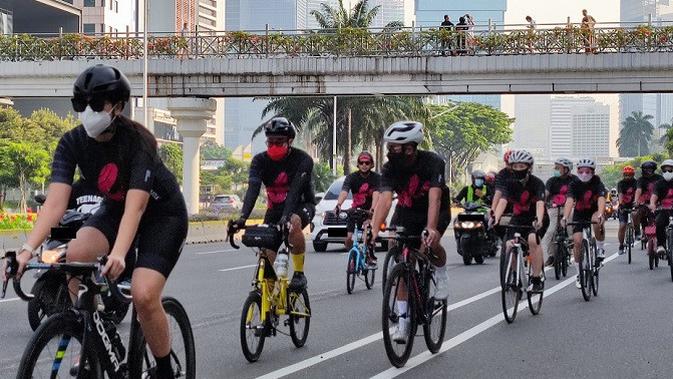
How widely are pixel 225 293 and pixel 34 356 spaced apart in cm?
1052

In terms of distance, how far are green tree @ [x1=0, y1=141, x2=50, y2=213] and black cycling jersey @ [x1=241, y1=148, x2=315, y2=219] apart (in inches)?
1967

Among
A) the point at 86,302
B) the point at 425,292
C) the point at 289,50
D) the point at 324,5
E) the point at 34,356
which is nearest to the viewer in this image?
the point at 34,356

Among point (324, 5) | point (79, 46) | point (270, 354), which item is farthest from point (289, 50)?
point (270, 354)

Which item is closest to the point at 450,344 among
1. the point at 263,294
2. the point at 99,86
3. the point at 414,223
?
the point at 414,223

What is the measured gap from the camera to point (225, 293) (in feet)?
50.9

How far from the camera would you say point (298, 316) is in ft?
32.4

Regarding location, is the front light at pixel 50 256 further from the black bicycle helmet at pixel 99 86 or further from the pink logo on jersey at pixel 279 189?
the pink logo on jersey at pixel 279 189

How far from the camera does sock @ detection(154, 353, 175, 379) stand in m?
6.11

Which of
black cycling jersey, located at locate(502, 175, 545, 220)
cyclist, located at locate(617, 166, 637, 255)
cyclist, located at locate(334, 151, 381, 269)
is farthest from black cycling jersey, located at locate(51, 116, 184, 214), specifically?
cyclist, located at locate(617, 166, 637, 255)

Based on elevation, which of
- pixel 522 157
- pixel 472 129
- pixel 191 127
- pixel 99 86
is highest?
pixel 472 129

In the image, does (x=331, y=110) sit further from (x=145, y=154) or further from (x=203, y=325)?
(x=145, y=154)

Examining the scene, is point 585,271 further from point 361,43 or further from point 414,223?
point 361,43

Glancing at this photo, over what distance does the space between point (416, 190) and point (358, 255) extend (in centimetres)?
622

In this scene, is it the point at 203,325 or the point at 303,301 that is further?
the point at 203,325
